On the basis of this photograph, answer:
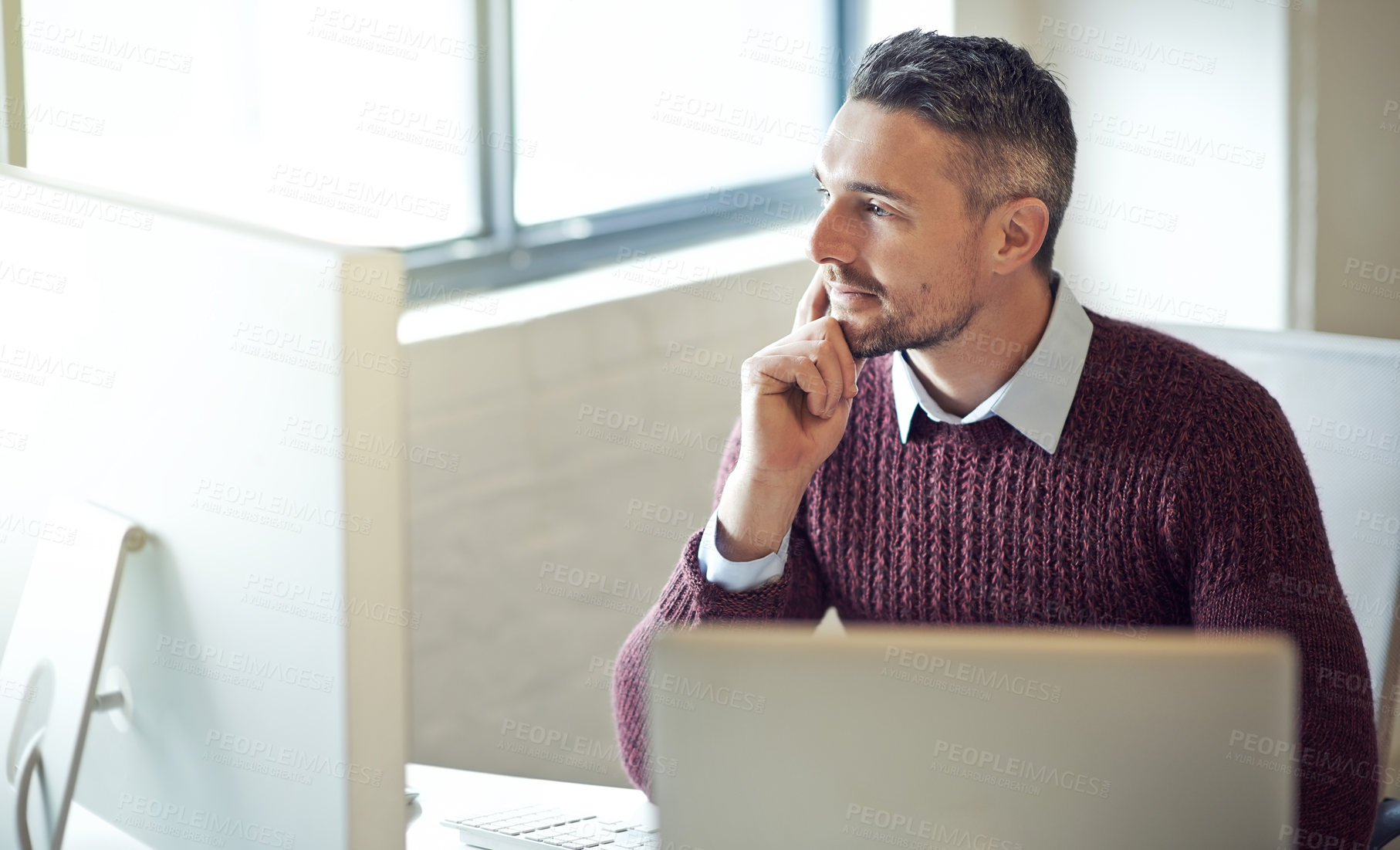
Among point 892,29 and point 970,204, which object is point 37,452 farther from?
point 892,29

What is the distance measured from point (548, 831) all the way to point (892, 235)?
0.68m

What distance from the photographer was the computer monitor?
715mm

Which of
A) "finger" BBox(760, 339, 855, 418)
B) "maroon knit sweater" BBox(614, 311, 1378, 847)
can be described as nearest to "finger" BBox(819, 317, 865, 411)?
"finger" BBox(760, 339, 855, 418)

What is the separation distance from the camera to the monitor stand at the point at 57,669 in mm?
882

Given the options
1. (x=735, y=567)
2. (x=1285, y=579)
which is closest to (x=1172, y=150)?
(x=1285, y=579)

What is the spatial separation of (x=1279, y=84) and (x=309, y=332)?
2.00 m

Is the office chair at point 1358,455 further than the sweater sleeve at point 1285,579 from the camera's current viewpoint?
Yes

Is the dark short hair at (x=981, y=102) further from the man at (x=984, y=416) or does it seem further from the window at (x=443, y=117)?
the window at (x=443, y=117)

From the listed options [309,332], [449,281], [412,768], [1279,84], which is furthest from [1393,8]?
[309,332]

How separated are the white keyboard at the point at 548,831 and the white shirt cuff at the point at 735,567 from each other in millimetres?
299

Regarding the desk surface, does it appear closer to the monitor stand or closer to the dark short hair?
the monitor stand

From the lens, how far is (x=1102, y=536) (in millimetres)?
1365

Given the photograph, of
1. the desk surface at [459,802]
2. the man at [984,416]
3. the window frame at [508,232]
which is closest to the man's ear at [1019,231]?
the man at [984,416]

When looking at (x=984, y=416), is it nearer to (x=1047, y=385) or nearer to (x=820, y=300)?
(x=1047, y=385)
